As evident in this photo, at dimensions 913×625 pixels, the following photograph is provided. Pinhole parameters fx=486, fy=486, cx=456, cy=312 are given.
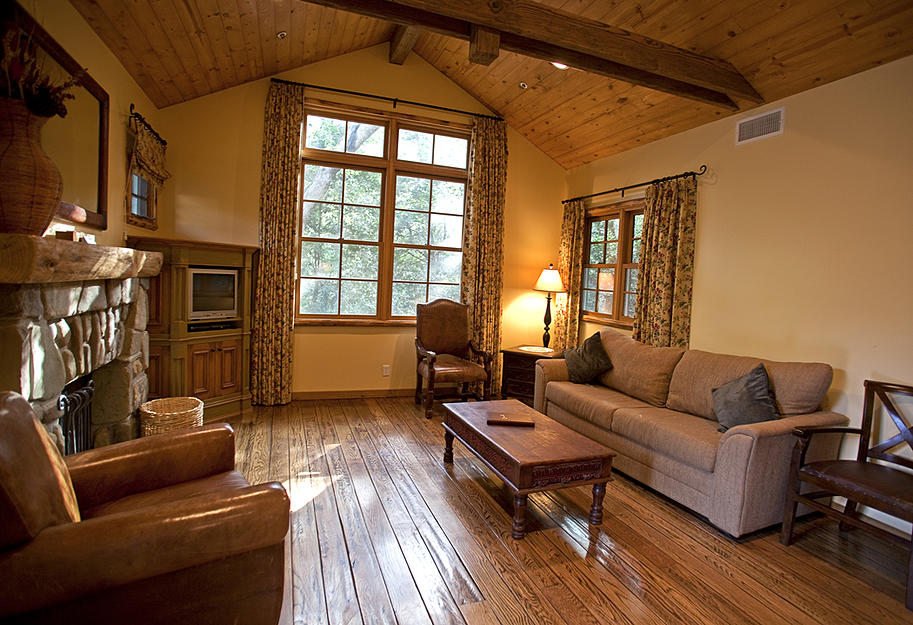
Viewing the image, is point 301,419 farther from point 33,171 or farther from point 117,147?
point 33,171

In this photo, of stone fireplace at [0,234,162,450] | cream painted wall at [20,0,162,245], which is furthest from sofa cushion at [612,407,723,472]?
cream painted wall at [20,0,162,245]

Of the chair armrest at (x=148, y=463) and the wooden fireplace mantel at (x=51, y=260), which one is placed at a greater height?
the wooden fireplace mantel at (x=51, y=260)

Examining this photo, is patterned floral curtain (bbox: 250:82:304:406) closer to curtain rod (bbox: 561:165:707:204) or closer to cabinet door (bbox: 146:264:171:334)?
cabinet door (bbox: 146:264:171:334)

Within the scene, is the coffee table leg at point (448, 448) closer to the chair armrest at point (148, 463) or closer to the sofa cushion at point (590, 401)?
the sofa cushion at point (590, 401)

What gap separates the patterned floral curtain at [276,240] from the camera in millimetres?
4559

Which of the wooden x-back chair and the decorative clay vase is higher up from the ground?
the decorative clay vase

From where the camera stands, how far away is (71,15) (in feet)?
8.07

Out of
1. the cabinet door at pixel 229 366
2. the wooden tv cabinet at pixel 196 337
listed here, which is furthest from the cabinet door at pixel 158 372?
the cabinet door at pixel 229 366

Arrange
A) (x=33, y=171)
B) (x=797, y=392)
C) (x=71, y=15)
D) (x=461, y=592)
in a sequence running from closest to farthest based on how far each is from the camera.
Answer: (x=33, y=171) < (x=461, y=592) < (x=71, y=15) < (x=797, y=392)

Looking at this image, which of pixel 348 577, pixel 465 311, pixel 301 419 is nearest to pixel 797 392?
pixel 348 577

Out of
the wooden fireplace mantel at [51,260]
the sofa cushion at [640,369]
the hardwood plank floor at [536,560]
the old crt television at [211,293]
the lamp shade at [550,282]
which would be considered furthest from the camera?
the lamp shade at [550,282]

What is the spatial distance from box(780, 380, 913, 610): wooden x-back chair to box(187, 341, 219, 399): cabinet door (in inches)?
160

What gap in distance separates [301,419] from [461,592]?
2673mm

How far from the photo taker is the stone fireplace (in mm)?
1570
